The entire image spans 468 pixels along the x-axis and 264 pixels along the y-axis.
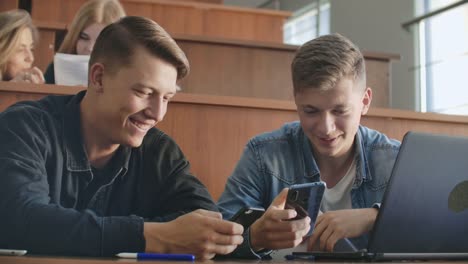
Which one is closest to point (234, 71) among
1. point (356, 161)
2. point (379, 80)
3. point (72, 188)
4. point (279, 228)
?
point (379, 80)

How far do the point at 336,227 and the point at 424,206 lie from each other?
9.1 inches

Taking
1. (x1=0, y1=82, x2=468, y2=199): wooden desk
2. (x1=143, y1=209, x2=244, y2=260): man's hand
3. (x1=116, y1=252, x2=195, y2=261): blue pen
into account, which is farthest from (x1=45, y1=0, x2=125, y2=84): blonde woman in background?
(x1=116, y1=252, x2=195, y2=261): blue pen

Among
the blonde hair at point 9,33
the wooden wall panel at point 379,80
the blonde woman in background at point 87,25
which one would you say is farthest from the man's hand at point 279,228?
the wooden wall panel at point 379,80

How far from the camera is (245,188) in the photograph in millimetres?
1638

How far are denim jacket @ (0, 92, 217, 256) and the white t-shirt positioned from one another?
13.3 inches

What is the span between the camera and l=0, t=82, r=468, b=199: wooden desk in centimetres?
199

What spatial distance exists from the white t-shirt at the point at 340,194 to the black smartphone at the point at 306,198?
412 millimetres

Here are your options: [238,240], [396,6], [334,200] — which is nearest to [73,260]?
[238,240]

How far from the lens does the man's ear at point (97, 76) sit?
4.83 feet

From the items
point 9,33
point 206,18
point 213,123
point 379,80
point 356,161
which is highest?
point 206,18

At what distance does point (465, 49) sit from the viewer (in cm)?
541

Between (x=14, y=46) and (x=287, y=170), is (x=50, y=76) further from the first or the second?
(x=287, y=170)

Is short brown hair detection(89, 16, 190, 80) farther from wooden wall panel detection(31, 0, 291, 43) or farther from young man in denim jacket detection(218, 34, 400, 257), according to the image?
wooden wall panel detection(31, 0, 291, 43)

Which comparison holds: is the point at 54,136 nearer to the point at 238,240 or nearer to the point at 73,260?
the point at 238,240
